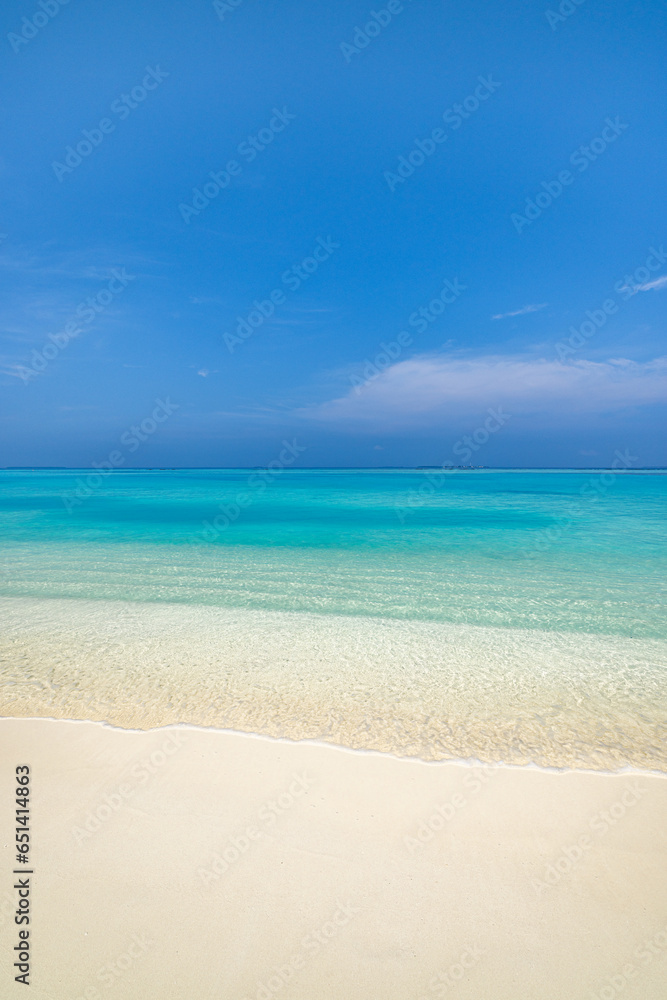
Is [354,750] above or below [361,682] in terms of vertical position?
below

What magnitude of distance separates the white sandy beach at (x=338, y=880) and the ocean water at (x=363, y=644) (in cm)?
80

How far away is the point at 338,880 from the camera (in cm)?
308

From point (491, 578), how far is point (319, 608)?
5412 millimetres

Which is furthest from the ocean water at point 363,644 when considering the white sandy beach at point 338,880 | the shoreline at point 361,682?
the white sandy beach at point 338,880

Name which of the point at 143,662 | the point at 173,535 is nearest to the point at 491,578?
the point at 143,662

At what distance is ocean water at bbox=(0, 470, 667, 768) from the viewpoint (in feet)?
17.1

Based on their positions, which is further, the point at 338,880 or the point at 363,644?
the point at 363,644

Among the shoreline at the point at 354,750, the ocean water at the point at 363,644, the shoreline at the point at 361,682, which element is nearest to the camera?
the shoreline at the point at 354,750

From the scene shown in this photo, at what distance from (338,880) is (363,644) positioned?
4.55 meters

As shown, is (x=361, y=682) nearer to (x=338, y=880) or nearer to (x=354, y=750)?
(x=354, y=750)

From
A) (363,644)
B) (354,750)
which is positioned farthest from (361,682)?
(354,750)

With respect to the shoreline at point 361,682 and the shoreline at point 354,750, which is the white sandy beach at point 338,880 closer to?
the shoreline at point 354,750

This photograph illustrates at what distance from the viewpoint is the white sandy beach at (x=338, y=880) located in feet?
8.45

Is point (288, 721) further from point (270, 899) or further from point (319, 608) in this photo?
point (319, 608)
